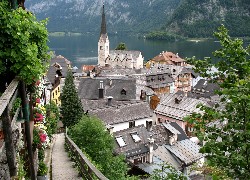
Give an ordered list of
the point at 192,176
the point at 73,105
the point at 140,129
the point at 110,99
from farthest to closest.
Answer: the point at 110,99
the point at 73,105
the point at 140,129
the point at 192,176

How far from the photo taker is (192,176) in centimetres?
2912

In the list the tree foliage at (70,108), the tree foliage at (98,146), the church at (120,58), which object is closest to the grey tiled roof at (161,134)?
the tree foliage at (70,108)

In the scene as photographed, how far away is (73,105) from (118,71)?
3758 centimetres

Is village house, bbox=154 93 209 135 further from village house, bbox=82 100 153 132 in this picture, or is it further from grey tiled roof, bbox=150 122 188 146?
grey tiled roof, bbox=150 122 188 146

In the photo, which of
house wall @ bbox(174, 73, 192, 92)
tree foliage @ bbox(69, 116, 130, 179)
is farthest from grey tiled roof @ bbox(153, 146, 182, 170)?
house wall @ bbox(174, 73, 192, 92)

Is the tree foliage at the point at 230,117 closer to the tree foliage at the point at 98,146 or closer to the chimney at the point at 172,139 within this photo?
the tree foliage at the point at 98,146

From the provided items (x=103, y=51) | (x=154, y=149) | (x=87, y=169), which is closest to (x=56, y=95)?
(x=154, y=149)

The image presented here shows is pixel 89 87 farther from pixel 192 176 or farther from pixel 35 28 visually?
pixel 35 28

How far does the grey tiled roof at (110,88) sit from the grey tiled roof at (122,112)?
5.94m

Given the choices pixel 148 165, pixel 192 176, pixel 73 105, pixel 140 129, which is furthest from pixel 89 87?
pixel 192 176

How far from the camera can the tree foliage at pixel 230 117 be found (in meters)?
6.84

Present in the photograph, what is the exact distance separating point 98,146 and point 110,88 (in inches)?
1079

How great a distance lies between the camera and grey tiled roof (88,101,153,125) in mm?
39094

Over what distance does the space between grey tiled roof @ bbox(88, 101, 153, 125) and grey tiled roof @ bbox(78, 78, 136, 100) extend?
5.94 m
